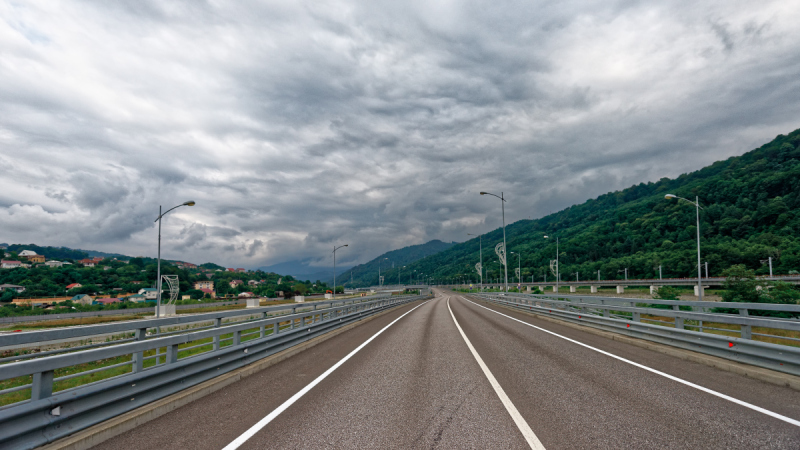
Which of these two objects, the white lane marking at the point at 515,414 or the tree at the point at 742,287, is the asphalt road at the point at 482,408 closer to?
the white lane marking at the point at 515,414

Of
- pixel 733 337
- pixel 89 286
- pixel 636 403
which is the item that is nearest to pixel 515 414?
pixel 636 403

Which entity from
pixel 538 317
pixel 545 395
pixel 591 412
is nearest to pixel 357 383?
pixel 545 395

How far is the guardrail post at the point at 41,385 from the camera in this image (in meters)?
4.52

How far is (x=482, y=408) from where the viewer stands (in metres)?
6.24

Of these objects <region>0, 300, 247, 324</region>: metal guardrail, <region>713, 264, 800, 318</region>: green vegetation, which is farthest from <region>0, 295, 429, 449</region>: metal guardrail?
<region>0, 300, 247, 324</region>: metal guardrail

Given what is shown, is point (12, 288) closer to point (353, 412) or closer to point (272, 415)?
point (272, 415)

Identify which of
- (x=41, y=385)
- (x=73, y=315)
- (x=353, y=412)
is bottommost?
(x=73, y=315)

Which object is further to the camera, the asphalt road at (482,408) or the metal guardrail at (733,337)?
the metal guardrail at (733,337)

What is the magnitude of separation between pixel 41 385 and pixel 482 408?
5.57m

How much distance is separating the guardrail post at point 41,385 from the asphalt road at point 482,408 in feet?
3.14

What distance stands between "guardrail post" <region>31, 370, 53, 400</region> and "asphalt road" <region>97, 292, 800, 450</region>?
0.96 m

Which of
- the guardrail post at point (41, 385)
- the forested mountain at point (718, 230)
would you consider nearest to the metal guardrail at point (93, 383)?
the guardrail post at point (41, 385)

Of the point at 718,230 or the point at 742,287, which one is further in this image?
the point at 718,230

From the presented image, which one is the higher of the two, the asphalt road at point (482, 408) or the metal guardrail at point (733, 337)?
the metal guardrail at point (733, 337)
